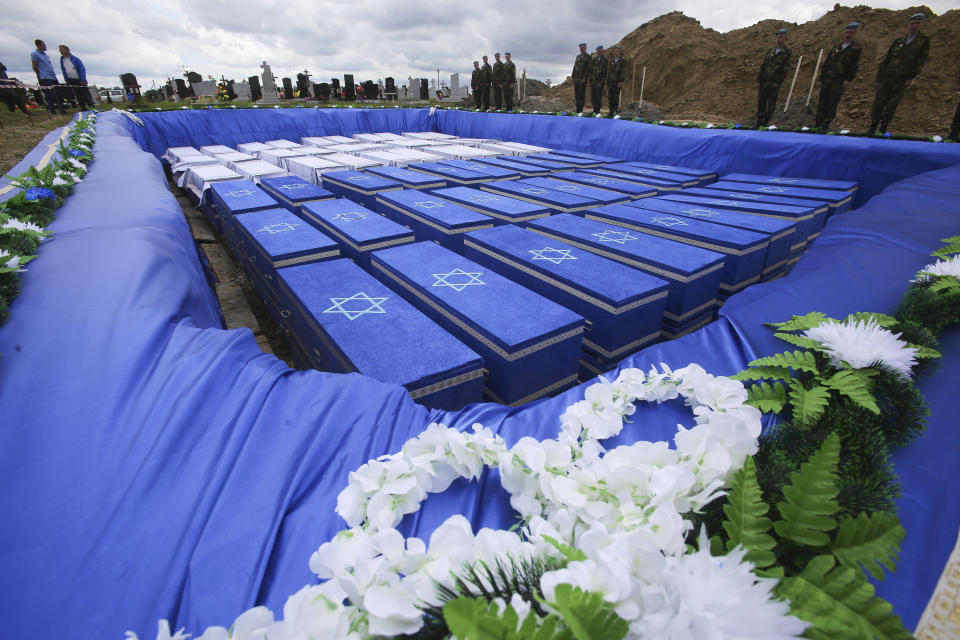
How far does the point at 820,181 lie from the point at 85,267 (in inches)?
296

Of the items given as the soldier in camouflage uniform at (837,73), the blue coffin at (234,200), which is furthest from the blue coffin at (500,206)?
the soldier in camouflage uniform at (837,73)

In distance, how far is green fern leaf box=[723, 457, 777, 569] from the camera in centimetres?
63

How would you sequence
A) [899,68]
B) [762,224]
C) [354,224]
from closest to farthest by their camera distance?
[762,224] → [354,224] → [899,68]

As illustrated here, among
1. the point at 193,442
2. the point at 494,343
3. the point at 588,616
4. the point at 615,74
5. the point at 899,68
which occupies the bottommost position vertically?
the point at 494,343

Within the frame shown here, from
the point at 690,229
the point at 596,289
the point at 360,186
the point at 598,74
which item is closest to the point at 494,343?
the point at 596,289

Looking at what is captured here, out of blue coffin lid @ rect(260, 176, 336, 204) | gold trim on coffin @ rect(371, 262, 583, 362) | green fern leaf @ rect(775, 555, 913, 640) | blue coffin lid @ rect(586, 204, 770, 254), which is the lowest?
gold trim on coffin @ rect(371, 262, 583, 362)

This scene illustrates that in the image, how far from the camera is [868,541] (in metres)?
0.65

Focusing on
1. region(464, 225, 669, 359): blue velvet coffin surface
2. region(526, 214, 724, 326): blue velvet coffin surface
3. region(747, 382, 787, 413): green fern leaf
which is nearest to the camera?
region(747, 382, 787, 413): green fern leaf

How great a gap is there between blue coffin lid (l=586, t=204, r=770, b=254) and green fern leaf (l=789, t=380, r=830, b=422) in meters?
2.56

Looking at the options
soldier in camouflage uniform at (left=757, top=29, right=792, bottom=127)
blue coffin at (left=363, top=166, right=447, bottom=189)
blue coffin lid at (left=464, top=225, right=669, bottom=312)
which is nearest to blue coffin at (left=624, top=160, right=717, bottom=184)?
soldier in camouflage uniform at (left=757, top=29, right=792, bottom=127)

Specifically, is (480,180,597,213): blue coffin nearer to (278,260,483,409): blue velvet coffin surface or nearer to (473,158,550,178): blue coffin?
(473,158,550,178): blue coffin

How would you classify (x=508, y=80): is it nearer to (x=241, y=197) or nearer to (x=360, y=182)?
(x=360, y=182)

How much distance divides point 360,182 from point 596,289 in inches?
170

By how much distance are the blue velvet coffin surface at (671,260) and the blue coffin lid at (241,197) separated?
11.0 ft
